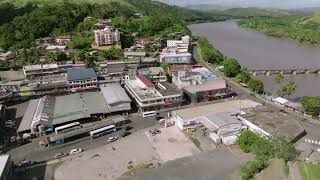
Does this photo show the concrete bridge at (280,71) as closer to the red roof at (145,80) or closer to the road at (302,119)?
the road at (302,119)

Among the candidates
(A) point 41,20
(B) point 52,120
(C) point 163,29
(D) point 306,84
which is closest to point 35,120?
(B) point 52,120

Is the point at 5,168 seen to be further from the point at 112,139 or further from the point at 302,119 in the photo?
the point at 302,119

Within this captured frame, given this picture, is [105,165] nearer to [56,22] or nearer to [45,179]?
[45,179]

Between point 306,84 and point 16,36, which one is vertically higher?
point 16,36

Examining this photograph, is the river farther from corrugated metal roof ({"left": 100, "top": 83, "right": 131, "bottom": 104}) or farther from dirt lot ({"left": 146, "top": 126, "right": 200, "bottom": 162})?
corrugated metal roof ({"left": 100, "top": 83, "right": 131, "bottom": 104})

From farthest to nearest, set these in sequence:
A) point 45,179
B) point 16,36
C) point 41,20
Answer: point 41,20 → point 16,36 → point 45,179

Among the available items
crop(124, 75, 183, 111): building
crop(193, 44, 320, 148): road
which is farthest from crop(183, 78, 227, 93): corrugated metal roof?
crop(193, 44, 320, 148): road

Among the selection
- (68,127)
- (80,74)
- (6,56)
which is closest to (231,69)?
(80,74)
